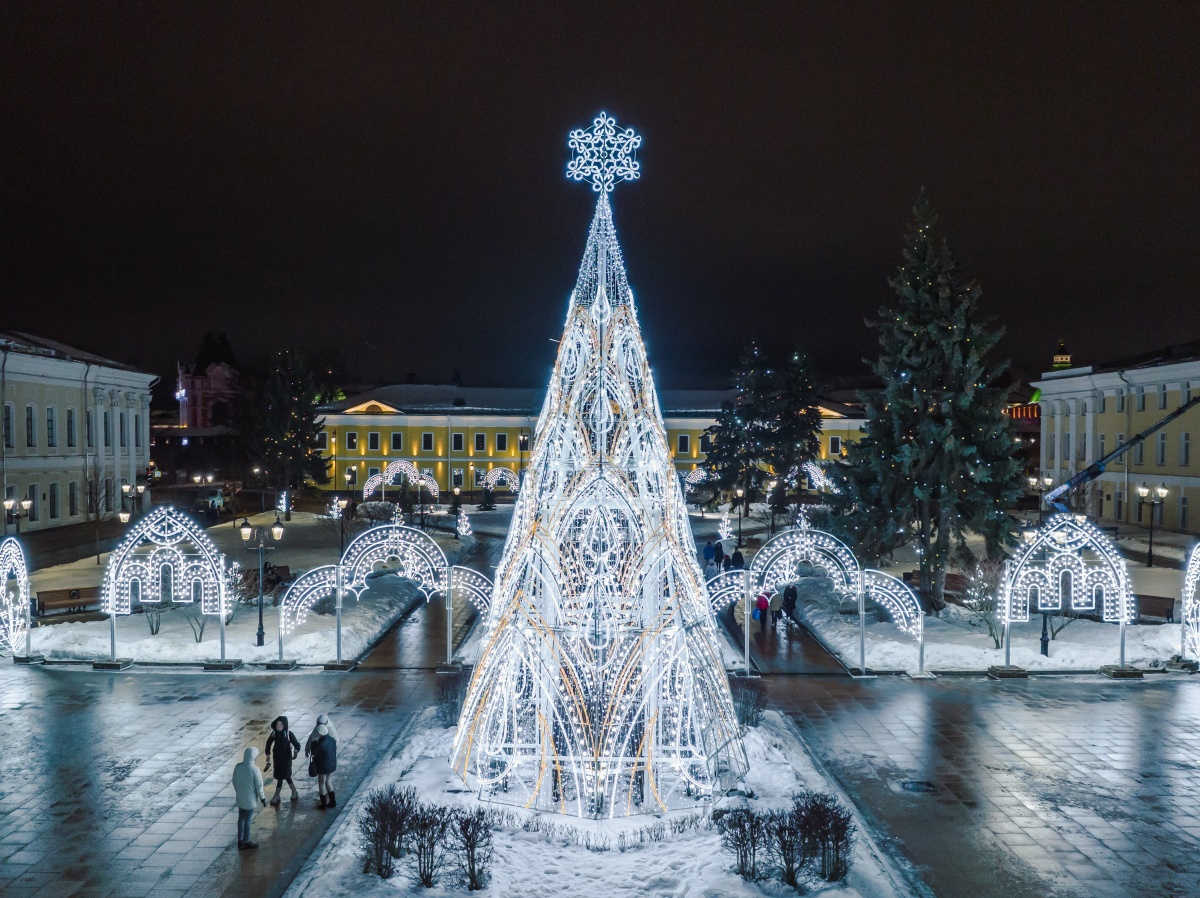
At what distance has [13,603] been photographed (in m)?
15.9

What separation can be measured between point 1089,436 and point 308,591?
39.6m

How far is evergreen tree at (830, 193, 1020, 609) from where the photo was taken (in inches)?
808

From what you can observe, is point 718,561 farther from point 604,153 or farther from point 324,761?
point 324,761

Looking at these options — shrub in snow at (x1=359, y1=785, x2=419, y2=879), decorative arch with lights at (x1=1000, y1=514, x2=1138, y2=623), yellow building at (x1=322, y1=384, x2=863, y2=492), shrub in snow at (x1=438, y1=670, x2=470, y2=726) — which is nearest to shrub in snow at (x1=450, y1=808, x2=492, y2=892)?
shrub in snow at (x1=359, y1=785, x2=419, y2=879)

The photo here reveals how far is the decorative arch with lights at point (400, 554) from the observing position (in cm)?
1631

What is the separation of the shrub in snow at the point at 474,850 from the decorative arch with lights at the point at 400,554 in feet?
26.6

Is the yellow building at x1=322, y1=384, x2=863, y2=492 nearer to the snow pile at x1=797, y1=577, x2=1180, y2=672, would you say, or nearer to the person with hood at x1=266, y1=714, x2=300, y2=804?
the snow pile at x1=797, y1=577, x2=1180, y2=672

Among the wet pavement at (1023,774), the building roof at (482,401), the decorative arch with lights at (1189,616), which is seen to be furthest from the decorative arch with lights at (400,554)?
the building roof at (482,401)

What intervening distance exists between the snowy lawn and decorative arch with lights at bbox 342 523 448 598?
7.73 m

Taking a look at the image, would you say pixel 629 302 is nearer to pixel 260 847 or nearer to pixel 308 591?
pixel 260 847

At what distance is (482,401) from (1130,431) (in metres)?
38.8

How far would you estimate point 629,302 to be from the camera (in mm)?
11391

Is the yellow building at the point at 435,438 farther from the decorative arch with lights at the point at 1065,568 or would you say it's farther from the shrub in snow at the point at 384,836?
the shrub in snow at the point at 384,836

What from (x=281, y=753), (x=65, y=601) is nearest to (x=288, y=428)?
(x=65, y=601)
